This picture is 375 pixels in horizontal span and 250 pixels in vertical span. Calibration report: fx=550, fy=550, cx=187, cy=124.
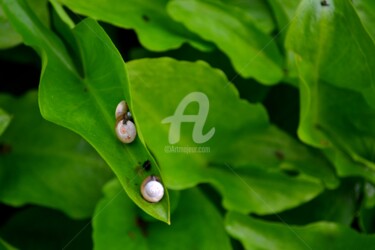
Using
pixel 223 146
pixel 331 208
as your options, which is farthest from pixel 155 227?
pixel 331 208

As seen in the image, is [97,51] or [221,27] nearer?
[97,51]

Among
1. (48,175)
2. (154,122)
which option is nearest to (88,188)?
(48,175)

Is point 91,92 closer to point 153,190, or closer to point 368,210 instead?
point 153,190

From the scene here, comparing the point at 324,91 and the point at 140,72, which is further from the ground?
the point at 140,72

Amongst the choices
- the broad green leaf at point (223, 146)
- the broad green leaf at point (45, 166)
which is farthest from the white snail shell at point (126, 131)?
the broad green leaf at point (45, 166)

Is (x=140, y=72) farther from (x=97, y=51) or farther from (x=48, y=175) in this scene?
(x=48, y=175)

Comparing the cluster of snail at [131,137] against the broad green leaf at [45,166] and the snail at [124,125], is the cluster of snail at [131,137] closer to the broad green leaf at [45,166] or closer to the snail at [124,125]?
the snail at [124,125]

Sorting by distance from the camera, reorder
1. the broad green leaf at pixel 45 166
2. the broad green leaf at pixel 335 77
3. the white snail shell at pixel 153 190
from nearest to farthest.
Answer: the white snail shell at pixel 153 190
the broad green leaf at pixel 335 77
the broad green leaf at pixel 45 166
